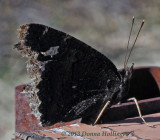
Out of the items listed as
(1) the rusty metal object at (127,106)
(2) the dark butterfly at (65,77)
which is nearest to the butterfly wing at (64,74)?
(2) the dark butterfly at (65,77)

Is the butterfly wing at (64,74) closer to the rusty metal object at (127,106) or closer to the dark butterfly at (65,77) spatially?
the dark butterfly at (65,77)

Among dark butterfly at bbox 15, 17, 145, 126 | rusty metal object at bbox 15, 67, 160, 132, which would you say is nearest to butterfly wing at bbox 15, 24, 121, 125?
dark butterfly at bbox 15, 17, 145, 126

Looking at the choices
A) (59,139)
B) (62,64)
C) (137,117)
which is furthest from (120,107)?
(59,139)

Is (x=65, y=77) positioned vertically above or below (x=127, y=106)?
above

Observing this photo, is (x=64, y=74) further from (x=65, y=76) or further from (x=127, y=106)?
(x=127, y=106)

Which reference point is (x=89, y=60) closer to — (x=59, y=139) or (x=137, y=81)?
(x=59, y=139)

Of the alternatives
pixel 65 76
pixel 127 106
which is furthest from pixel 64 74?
pixel 127 106

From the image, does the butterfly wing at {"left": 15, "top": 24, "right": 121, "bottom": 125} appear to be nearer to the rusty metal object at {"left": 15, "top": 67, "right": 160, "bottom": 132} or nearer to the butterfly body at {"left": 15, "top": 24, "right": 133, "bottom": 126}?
the butterfly body at {"left": 15, "top": 24, "right": 133, "bottom": 126}
